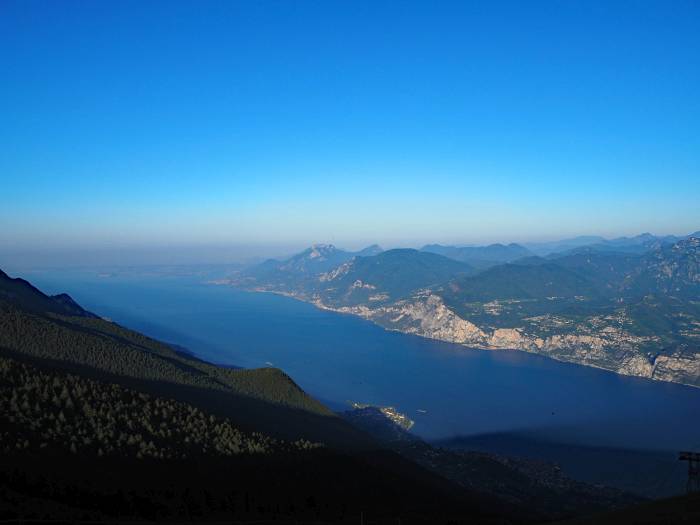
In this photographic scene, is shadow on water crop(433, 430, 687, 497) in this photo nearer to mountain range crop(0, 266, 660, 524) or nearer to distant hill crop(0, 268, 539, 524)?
mountain range crop(0, 266, 660, 524)

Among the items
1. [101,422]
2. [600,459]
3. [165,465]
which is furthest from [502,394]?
[101,422]

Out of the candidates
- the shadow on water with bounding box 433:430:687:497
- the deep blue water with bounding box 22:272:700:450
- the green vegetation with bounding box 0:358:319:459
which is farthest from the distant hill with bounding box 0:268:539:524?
the deep blue water with bounding box 22:272:700:450

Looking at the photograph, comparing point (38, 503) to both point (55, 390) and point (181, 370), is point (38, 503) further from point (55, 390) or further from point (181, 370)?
point (181, 370)

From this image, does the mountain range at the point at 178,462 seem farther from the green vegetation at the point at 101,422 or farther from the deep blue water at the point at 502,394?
the deep blue water at the point at 502,394

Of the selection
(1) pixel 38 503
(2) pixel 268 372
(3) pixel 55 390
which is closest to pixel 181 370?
(2) pixel 268 372

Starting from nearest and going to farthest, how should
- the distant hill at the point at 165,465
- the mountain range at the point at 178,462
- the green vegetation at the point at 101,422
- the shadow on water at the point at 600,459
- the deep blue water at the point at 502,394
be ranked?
the distant hill at the point at 165,465 → the mountain range at the point at 178,462 → the green vegetation at the point at 101,422 → the shadow on water at the point at 600,459 → the deep blue water at the point at 502,394

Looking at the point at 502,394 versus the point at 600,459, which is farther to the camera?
the point at 502,394

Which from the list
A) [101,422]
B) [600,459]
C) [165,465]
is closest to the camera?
[165,465]

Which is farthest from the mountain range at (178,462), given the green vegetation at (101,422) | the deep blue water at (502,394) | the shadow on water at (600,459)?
the deep blue water at (502,394)

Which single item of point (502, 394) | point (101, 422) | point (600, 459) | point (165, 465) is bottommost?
point (600, 459)

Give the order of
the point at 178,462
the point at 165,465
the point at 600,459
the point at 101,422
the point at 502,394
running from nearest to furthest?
the point at 165,465 → the point at 178,462 → the point at 101,422 → the point at 600,459 → the point at 502,394

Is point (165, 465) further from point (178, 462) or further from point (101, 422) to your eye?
point (101, 422)

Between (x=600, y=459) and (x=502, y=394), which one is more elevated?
(x=502, y=394)
